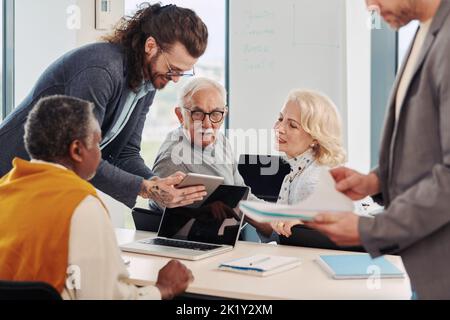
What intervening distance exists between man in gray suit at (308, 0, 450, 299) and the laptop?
1.07 metres

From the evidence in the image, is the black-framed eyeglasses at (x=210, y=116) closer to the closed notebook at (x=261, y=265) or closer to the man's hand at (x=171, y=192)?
the man's hand at (x=171, y=192)

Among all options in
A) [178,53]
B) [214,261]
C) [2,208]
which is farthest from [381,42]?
[2,208]

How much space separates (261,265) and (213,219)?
486mm

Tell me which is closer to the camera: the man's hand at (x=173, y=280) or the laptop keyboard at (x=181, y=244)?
the man's hand at (x=173, y=280)

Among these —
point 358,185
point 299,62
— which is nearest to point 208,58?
point 299,62

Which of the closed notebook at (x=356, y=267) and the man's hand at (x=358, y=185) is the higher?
the man's hand at (x=358, y=185)

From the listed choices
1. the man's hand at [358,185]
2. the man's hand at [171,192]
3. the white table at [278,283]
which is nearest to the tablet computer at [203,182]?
the man's hand at [171,192]

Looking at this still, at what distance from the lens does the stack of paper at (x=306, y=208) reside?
1.60 m

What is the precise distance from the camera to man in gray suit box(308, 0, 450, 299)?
155 cm

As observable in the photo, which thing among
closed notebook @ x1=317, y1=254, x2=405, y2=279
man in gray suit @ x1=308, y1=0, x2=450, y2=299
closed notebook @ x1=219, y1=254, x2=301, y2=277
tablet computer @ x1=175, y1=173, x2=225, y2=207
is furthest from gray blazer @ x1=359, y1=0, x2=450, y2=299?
tablet computer @ x1=175, y1=173, x2=225, y2=207

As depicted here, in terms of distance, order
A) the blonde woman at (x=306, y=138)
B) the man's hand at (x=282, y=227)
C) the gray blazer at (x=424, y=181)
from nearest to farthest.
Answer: the gray blazer at (x=424, y=181), the man's hand at (x=282, y=227), the blonde woman at (x=306, y=138)

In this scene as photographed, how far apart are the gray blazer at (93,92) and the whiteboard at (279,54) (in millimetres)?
2058

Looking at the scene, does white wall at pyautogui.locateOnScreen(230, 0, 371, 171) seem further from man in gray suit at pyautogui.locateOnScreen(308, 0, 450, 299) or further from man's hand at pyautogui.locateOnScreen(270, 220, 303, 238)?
man in gray suit at pyautogui.locateOnScreen(308, 0, 450, 299)

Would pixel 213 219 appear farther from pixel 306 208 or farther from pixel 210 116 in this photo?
pixel 306 208
